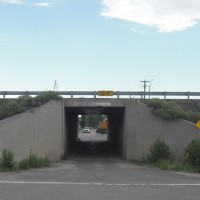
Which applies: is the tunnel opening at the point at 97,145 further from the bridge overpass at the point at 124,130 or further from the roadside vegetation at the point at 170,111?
the roadside vegetation at the point at 170,111

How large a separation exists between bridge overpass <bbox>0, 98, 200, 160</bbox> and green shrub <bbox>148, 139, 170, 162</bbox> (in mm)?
2097

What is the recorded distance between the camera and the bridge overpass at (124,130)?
3094cm

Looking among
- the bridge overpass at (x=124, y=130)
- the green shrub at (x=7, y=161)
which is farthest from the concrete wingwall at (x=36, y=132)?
the green shrub at (x=7, y=161)

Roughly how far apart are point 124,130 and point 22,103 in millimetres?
8416

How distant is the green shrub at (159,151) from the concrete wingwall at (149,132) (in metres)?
2.08

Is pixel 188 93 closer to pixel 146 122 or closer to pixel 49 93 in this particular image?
pixel 146 122

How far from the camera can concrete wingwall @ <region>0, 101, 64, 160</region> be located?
29.9 m

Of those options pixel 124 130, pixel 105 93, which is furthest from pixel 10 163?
pixel 124 130

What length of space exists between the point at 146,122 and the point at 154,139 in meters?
1.45

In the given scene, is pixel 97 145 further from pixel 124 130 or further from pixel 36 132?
pixel 36 132

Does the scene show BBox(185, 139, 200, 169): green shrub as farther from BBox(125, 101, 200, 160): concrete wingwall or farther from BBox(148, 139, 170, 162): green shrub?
BBox(125, 101, 200, 160): concrete wingwall

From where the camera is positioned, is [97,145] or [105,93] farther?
[97,145]

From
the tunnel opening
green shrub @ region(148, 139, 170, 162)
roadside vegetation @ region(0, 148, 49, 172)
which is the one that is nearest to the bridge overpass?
green shrub @ region(148, 139, 170, 162)

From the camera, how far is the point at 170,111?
32.7 metres
